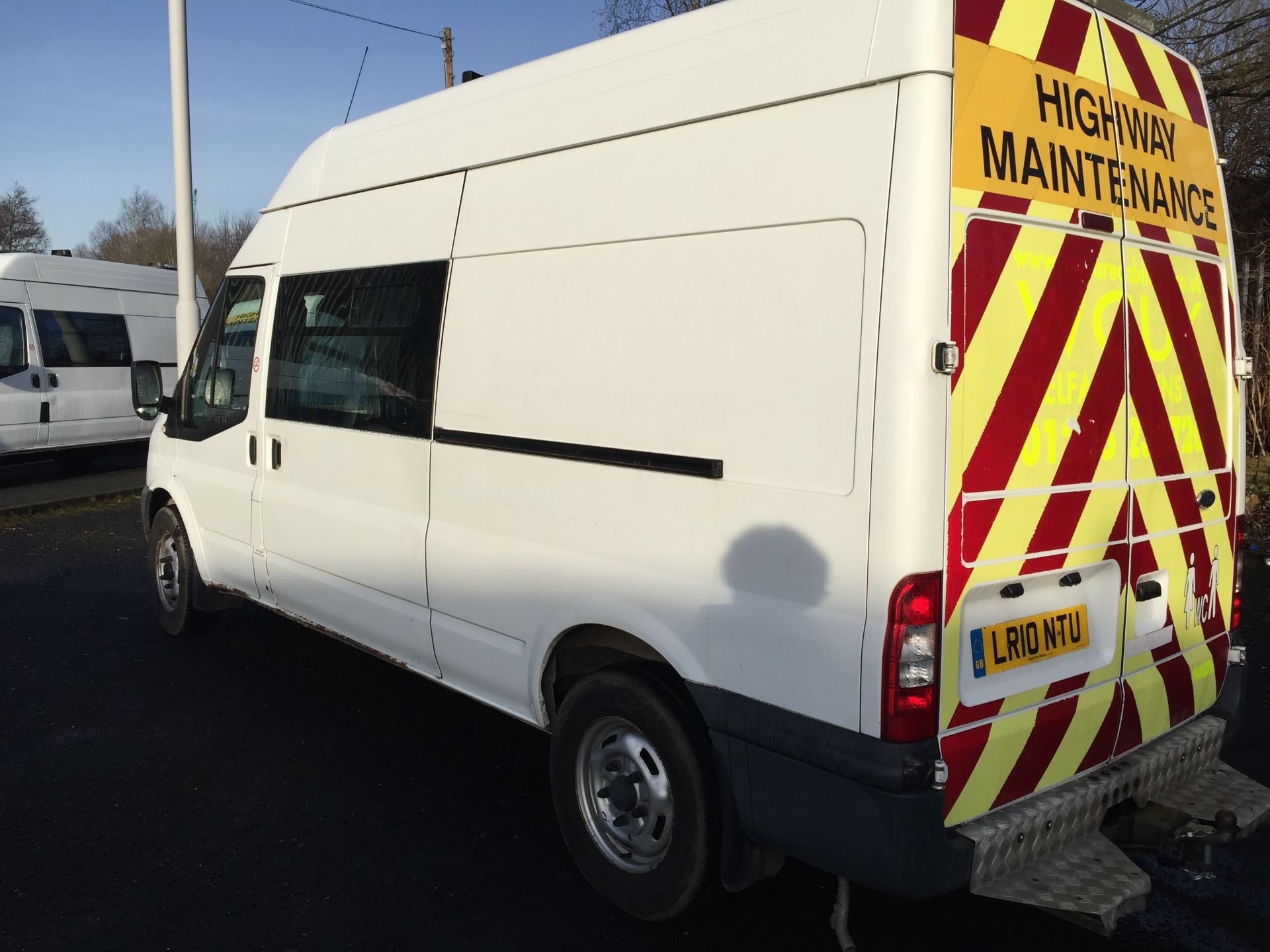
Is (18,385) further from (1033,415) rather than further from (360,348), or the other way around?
(1033,415)

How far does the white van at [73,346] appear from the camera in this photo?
1198 cm

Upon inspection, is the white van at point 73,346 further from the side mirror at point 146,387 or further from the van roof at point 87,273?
the side mirror at point 146,387

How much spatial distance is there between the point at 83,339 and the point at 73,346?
0.20m

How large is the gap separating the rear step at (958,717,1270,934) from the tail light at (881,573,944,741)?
0.34 metres

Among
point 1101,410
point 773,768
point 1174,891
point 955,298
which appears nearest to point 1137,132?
point 1101,410

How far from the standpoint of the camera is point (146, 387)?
563 cm

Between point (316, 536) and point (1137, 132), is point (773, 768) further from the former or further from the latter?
point (316, 536)

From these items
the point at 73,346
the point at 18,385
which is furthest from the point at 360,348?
the point at 73,346

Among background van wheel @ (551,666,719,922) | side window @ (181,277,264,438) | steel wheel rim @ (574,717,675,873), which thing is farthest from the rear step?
side window @ (181,277,264,438)

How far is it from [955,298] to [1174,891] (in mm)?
2229

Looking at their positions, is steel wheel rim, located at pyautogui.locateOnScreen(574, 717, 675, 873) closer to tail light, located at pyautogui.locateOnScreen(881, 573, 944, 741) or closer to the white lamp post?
tail light, located at pyautogui.locateOnScreen(881, 573, 944, 741)

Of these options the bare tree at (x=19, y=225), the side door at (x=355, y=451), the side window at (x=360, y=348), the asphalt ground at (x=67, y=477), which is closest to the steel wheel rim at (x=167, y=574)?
the side door at (x=355, y=451)

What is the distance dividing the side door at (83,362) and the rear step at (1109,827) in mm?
11557

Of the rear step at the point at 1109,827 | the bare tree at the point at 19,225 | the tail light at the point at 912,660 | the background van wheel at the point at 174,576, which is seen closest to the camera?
the tail light at the point at 912,660
